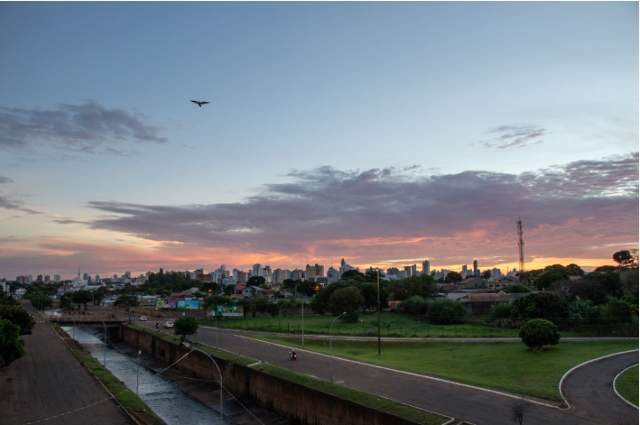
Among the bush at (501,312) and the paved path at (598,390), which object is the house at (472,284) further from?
the paved path at (598,390)

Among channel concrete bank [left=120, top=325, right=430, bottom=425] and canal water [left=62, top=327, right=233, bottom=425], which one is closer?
channel concrete bank [left=120, top=325, right=430, bottom=425]

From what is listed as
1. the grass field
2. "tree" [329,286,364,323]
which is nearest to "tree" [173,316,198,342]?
the grass field

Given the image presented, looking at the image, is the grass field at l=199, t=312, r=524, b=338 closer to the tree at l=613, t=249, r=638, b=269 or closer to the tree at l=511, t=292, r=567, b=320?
the tree at l=511, t=292, r=567, b=320

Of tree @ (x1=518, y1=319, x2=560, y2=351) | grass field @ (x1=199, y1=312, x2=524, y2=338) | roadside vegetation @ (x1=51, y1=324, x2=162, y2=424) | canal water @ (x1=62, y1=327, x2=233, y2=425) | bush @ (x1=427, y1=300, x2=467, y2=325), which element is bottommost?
canal water @ (x1=62, y1=327, x2=233, y2=425)

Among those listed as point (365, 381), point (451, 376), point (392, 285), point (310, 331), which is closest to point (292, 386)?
point (365, 381)

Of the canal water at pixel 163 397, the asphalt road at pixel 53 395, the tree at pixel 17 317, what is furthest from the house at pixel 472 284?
the tree at pixel 17 317

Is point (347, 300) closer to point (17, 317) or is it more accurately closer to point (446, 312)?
point (446, 312)

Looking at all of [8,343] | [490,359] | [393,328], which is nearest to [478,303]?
[393,328]

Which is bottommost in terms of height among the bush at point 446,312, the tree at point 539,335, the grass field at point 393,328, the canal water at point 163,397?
the canal water at point 163,397
